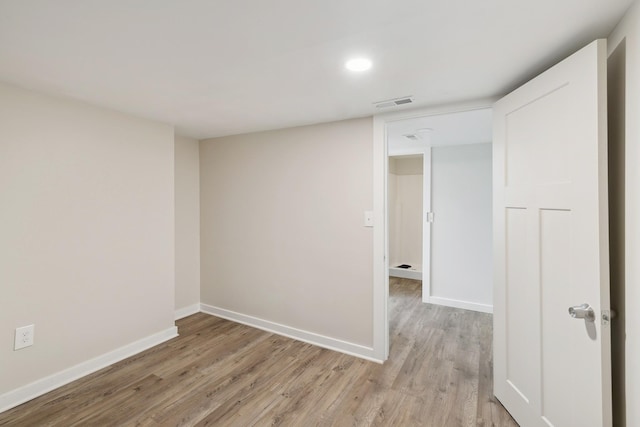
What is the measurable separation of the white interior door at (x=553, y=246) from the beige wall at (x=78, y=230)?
113 inches

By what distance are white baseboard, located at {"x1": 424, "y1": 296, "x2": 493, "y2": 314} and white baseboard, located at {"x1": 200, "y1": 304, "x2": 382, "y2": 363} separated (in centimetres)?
189

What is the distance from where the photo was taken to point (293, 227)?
10.1ft

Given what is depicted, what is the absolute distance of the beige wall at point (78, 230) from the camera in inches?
79.5

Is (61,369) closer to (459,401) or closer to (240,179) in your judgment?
(240,179)

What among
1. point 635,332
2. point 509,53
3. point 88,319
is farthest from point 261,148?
point 635,332

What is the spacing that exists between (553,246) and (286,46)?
5.38 ft

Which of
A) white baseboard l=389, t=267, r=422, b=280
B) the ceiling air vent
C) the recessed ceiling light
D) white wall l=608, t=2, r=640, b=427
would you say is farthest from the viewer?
white baseboard l=389, t=267, r=422, b=280

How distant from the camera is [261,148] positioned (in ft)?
10.7

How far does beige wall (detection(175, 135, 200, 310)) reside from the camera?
3.53 m

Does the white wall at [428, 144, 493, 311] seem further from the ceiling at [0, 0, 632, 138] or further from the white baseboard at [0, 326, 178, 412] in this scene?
the white baseboard at [0, 326, 178, 412]

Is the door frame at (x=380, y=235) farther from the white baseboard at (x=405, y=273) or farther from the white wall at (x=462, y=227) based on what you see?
the white baseboard at (x=405, y=273)

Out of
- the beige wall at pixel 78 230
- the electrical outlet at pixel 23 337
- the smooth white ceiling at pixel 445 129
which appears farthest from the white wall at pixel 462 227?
the electrical outlet at pixel 23 337

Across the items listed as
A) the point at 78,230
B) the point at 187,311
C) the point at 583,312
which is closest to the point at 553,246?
the point at 583,312

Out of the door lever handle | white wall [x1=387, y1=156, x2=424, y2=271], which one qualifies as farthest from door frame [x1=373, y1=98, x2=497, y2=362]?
white wall [x1=387, y1=156, x2=424, y2=271]
